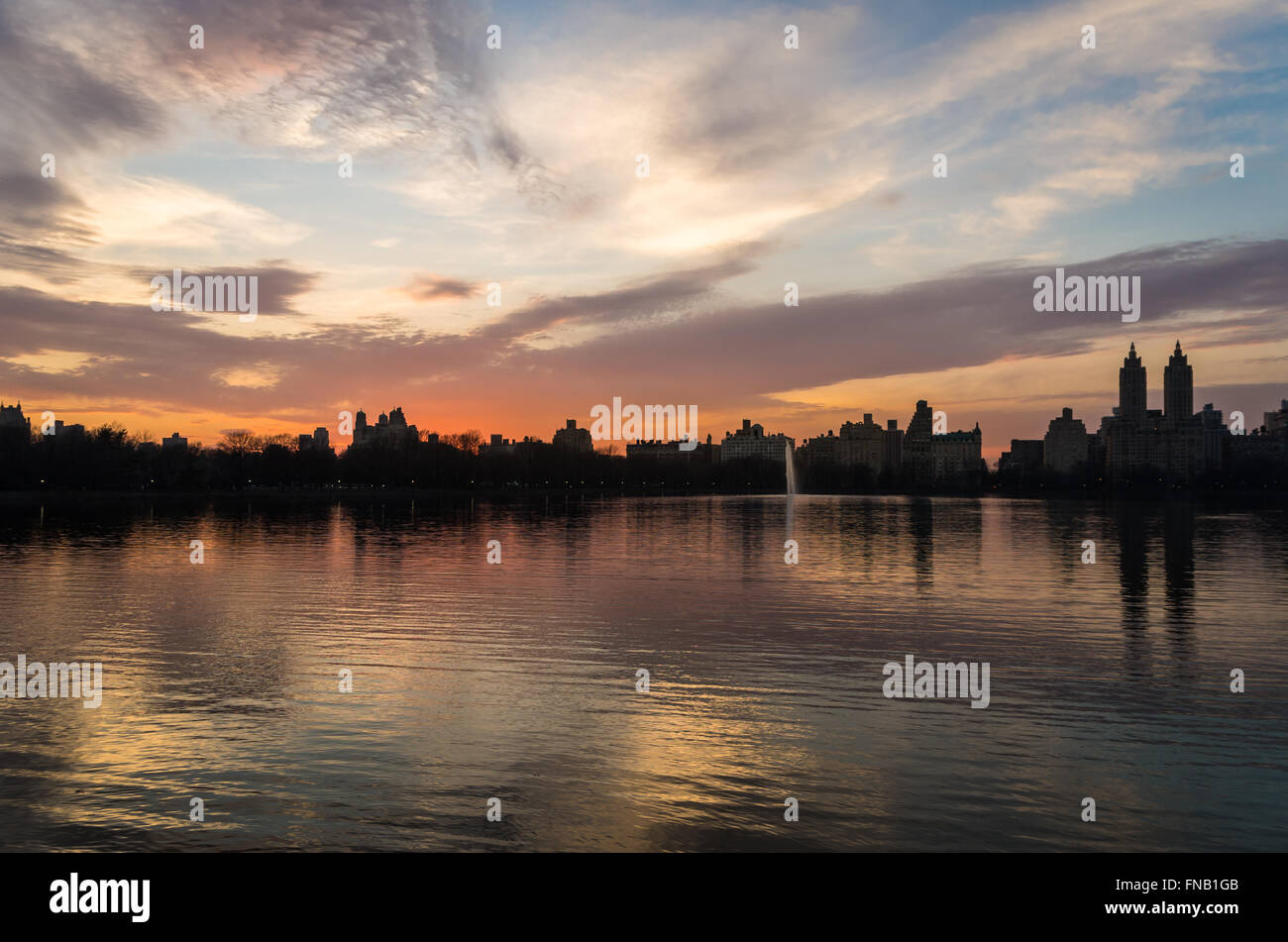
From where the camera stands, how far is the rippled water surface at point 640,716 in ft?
35.6

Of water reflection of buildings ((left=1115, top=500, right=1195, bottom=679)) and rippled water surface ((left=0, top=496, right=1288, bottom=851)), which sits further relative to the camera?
water reflection of buildings ((left=1115, top=500, right=1195, bottom=679))

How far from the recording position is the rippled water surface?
1085 centimetres

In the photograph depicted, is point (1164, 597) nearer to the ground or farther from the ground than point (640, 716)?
nearer to the ground

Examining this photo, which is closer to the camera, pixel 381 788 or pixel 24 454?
pixel 381 788

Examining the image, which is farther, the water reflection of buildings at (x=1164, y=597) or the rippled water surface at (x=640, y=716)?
the water reflection of buildings at (x=1164, y=597)

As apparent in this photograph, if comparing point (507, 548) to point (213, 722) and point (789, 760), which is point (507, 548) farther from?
point (789, 760)

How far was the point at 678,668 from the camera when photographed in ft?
64.4

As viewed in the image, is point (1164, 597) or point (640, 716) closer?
point (640, 716)

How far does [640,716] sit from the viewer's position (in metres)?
15.7

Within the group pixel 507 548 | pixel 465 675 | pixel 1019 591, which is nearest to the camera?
pixel 465 675
